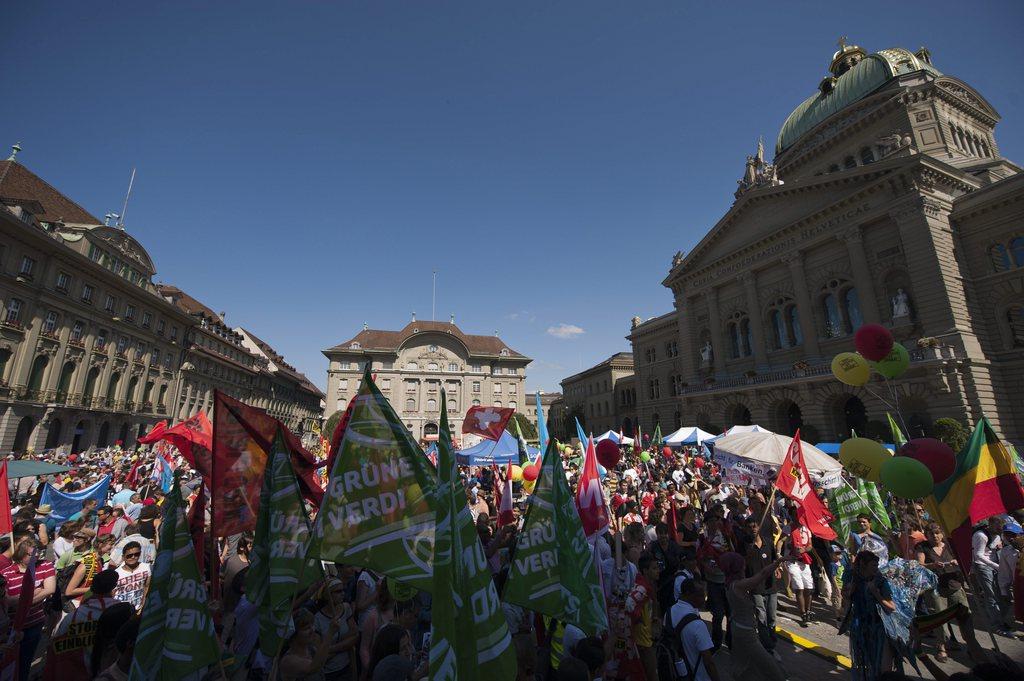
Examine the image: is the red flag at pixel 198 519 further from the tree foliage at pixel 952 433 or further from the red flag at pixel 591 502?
the tree foliage at pixel 952 433

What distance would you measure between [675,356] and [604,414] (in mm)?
20276

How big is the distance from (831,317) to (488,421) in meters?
27.7

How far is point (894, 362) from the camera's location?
8156mm

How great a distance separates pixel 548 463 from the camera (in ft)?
16.3

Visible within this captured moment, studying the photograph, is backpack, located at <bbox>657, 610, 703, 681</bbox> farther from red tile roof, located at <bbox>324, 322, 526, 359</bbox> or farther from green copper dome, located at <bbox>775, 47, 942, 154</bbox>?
red tile roof, located at <bbox>324, 322, 526, 359</bbox>

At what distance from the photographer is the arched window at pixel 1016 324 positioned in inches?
875

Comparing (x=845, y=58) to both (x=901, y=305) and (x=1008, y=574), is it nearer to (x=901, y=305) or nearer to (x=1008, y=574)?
(x=901, y=305)

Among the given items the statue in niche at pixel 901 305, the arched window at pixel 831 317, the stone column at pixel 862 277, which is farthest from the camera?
the arched window at pixel 831 317

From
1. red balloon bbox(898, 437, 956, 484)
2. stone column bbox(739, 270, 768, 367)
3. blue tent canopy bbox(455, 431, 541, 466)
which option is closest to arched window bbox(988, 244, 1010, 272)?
stone column bbox(739, 270, 768, 367)

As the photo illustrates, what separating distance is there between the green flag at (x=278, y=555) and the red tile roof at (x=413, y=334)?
59.2m

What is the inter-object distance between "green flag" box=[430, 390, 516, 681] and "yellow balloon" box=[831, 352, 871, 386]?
873cm

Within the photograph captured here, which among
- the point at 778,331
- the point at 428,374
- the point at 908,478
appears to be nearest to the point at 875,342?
the point at 908,478

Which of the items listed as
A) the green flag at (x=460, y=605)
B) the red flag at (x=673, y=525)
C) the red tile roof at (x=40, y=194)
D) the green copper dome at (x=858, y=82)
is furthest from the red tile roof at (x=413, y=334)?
the green flag at (x=460, y=605)

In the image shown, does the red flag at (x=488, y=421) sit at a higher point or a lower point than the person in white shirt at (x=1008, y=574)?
higher
